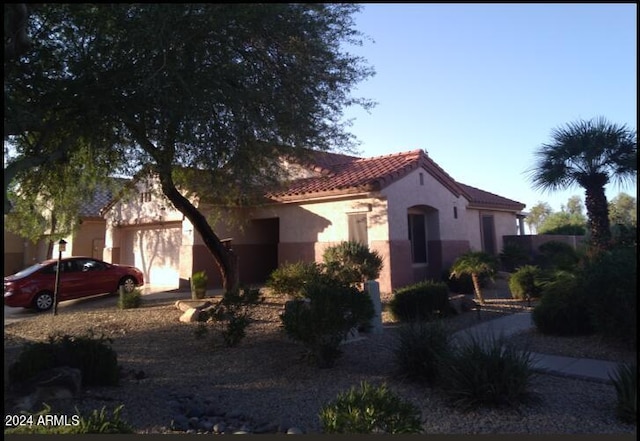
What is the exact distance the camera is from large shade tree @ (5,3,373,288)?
760cm

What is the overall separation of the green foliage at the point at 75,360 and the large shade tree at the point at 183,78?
9.21 ft

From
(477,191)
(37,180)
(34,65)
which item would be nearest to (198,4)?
(34,65)

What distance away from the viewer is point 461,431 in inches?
196

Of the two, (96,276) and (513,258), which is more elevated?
(513,258)

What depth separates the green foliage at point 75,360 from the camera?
20.5 ft

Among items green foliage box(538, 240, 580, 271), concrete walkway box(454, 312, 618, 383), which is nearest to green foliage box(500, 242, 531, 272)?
green foliage box(538, 240, 580, 271)

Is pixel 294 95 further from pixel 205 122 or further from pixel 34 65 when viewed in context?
pixel 34 65

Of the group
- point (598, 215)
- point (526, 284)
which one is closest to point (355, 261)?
point (526, 284)

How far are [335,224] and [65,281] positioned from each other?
29.2 ft

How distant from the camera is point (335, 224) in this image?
1648cm

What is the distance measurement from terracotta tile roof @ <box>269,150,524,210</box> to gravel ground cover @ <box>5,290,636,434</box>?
19.0ft

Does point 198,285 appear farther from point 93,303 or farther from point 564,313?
point 564,313

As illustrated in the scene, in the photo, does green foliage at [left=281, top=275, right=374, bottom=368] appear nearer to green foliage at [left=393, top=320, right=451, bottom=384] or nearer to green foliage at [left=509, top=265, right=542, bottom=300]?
green foliage at [left=393, top=320, right=451, bottom=384]

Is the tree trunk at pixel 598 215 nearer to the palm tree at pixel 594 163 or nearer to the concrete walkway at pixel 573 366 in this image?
the palm tree at pixel 594 163
